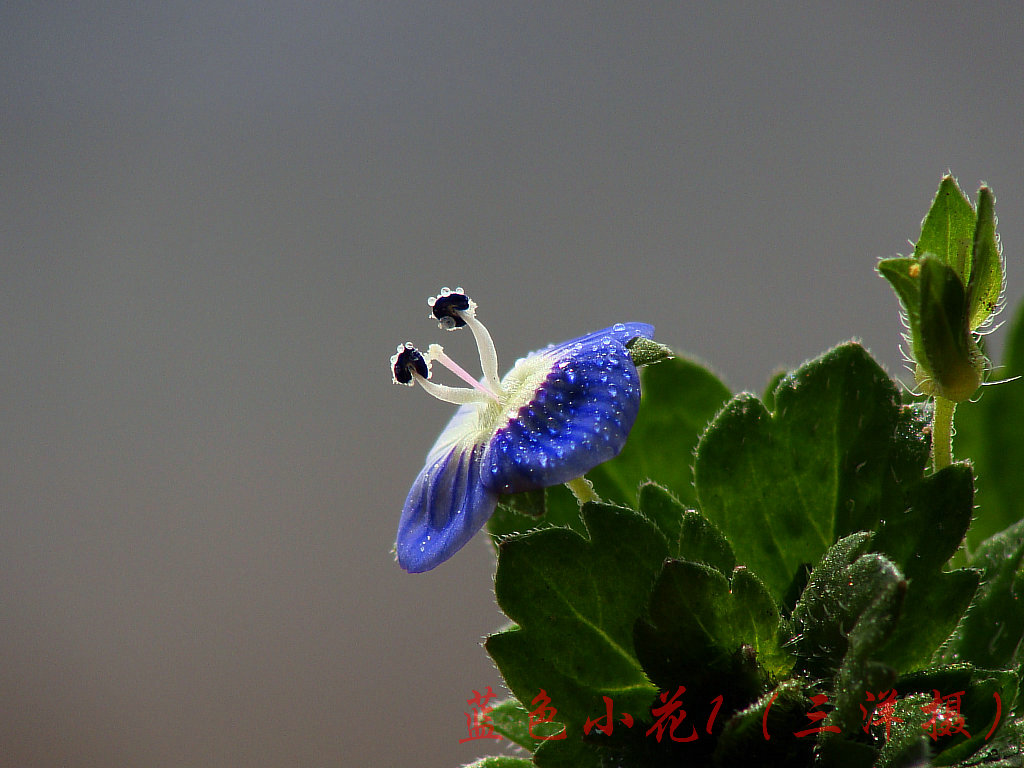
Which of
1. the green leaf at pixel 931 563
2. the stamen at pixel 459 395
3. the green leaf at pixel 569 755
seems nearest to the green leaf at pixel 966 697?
the green leaf at pixel 931 563

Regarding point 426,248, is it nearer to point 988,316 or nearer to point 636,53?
point 636,53

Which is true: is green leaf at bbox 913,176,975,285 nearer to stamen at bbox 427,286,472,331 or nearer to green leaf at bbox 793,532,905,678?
green leaf at bbox 793,532,905,678

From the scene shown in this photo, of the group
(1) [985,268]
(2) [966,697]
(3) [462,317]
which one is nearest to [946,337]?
(1) [985,268]

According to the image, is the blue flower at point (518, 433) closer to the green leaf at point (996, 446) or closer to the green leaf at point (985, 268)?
the green leaf at point (985, 268)

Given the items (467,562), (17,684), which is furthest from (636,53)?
(17,684)

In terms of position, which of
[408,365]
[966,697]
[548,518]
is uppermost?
[408,365]

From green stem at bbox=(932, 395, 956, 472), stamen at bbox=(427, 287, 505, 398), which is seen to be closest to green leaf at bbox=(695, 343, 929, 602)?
green stem at bbox=(932, 395, 956, 472)

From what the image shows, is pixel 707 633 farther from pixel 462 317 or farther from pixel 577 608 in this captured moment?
pixel 462 317
